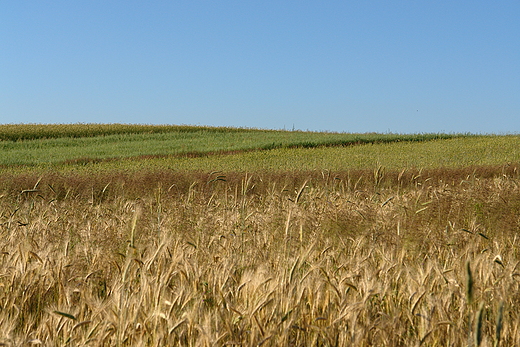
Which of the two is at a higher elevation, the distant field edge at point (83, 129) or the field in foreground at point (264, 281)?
the distant field edge at point (83, 129)

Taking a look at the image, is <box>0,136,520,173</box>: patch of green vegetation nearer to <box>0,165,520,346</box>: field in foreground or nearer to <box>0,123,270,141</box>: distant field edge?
<box>0,165,520,346</box>: field in foreground

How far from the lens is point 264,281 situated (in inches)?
89.4

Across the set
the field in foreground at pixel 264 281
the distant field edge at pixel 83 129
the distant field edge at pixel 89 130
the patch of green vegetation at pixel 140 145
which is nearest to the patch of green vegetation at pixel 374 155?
the patch of green vegetation at pixel 140 145

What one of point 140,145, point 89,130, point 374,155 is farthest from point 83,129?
point 374,155

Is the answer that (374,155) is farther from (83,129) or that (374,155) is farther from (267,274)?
(83,129)

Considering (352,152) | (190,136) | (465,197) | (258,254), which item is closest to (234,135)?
(190,136)

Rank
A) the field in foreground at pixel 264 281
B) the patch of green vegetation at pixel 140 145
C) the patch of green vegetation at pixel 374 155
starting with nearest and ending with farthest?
the field in foreground at pixel 264 281 < the patch of green vegetation at pixel 374 155 < the patch of green vegetation at pixel 140 145

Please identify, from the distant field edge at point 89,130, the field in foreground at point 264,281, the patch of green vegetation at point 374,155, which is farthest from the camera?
the distant field edge at point 89,130

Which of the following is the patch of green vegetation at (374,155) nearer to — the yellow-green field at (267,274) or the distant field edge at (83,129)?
the yellow-green field at (267,274)

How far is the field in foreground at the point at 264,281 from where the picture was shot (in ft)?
7.52

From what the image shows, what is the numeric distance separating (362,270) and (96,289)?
1.81 metres

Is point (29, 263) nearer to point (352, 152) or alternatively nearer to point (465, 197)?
point (465, 197)

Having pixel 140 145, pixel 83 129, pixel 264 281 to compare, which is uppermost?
pixel 83 129

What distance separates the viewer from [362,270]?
344 cm
